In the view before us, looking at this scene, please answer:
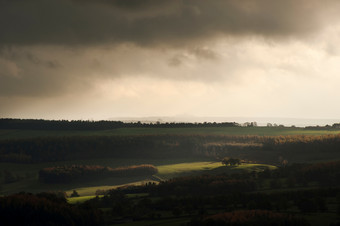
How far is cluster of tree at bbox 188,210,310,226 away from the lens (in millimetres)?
107575

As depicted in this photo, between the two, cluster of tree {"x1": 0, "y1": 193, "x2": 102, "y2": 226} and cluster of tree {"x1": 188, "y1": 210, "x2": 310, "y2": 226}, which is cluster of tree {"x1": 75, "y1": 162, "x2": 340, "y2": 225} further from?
cluster of tree {"x1": 0, "y1": 193, "x2": 102, "y2": 226}

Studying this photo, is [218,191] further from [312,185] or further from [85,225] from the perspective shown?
[85,225]

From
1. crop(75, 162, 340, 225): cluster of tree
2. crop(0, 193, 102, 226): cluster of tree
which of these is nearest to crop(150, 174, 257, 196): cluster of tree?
crop(75, 162, 340, 225): cluster of tree

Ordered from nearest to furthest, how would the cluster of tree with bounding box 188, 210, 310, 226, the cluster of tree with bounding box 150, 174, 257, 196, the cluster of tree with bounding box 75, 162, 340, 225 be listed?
the cluster of tree with bounding box 188, 210, 310, 226, the cluster of tree with bounding box 75, 162, 340, 225, the cluster of tree with bounding box 150, 174, 257, 196

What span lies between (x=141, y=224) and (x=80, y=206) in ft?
112

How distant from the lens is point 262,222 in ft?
358

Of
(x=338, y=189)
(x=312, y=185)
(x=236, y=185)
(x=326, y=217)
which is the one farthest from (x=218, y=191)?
(x=326, y=217)

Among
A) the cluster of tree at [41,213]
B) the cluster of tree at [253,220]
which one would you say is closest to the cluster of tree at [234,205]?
the cluster of tree at [253,220]

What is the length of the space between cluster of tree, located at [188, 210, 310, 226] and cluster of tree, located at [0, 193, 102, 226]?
38200mm

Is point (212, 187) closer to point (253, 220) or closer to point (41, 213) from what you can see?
point (41, 213)

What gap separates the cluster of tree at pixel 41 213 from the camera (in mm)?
131500

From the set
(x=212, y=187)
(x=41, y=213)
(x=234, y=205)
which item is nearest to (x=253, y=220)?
(x=234, y=205)

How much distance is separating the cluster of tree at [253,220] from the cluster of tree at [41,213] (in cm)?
3820

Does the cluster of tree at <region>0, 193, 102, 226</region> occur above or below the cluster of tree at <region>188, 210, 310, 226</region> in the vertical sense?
below
